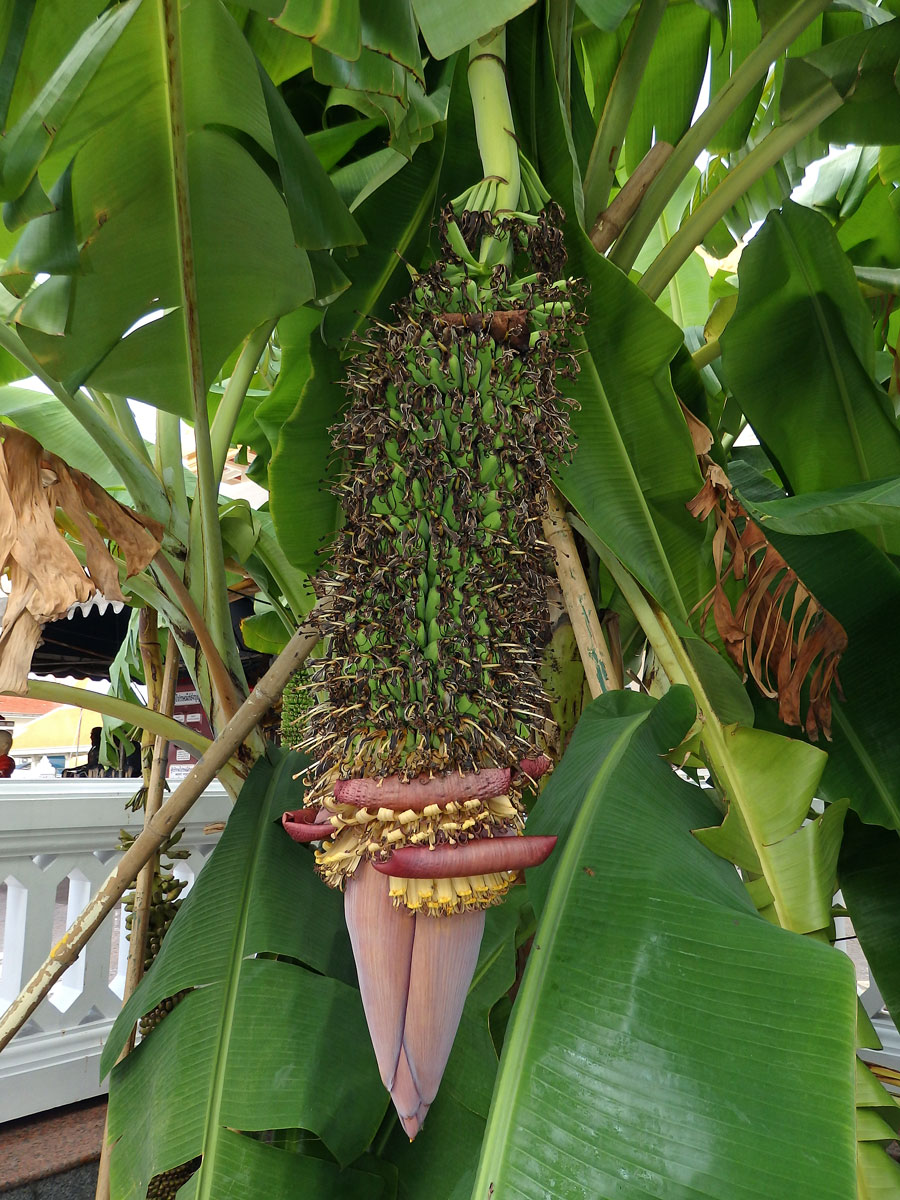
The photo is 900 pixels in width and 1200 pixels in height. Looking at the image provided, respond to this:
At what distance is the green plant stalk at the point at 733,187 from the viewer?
994 mm

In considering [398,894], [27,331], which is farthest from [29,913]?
[398,894]

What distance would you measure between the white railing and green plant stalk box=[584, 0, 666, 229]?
1404mm

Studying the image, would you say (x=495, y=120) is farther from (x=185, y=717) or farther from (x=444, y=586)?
(x=185, y=717)

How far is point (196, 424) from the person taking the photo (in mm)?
902

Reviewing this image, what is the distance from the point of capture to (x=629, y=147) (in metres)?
1.40

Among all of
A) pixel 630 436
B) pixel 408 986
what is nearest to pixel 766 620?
pixel 630 436

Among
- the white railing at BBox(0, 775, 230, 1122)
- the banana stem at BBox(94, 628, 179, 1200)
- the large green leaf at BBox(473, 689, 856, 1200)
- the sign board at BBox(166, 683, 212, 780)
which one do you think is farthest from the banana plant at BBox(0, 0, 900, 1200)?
the sign board at BBox(166, 683, 212, 780)

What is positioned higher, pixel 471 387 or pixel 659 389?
pixel 659 389

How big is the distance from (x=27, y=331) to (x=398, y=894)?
1.99ft

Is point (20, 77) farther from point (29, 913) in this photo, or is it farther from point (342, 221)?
point (29, 913)

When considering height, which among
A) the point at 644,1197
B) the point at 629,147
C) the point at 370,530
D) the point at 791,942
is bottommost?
the point at 644,1197

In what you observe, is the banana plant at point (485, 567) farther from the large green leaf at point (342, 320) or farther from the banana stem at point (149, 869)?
the banana stem at point (149, 869)

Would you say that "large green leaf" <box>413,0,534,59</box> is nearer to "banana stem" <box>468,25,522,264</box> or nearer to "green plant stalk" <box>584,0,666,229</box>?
"banana stem" <box>468,25,522,264</box>

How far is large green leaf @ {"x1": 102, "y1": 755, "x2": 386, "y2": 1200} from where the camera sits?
733 millimetres
